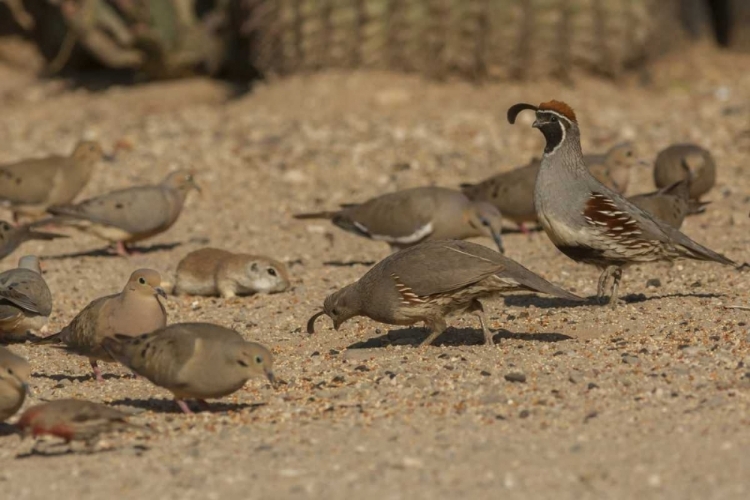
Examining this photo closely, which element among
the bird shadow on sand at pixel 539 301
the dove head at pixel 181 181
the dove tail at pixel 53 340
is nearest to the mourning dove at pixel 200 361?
the dove tail at pixel 53 340

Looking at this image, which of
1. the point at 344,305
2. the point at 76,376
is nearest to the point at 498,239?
the point at 344,305

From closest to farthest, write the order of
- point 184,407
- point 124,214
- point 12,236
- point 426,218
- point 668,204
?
point 184,407 < point 668,204 < point 12,236 < point 426,218 < point 124,214

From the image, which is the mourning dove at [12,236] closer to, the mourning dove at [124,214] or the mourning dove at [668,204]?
the mourning dove at [124,214]

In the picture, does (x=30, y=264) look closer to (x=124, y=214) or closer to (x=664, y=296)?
(x=124, y=214)

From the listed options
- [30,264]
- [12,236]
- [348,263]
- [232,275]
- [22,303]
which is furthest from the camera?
[348,263]

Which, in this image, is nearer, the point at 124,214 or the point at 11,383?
the point at 11,383

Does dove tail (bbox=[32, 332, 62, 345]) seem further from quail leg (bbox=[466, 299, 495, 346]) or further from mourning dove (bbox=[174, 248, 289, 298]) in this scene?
quail leg (bbox=[466, 299, 495, 346])

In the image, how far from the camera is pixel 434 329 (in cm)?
819

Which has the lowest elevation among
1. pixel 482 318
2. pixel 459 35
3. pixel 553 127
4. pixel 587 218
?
pixel 482 318

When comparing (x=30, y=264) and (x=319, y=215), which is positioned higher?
(x=319, y=215)

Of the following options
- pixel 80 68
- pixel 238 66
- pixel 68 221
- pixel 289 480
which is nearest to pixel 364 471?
pixel 289 480

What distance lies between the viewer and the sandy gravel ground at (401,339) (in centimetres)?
591

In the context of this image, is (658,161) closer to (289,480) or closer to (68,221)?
(68,221)

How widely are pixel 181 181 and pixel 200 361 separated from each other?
5473 millimetres
